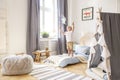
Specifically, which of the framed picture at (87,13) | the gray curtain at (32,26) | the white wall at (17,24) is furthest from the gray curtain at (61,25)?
the white wall at (17,24)

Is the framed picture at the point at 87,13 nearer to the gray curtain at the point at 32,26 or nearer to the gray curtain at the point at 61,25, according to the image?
the gray curtain at the point at 61,25

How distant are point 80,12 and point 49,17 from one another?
1.37 meters

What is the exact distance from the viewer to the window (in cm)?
614

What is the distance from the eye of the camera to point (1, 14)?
4.87m

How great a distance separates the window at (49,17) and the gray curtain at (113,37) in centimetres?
351

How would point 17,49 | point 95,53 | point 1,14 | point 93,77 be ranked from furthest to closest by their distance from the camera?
point 17,49, point 1,14, point 95,53, point 93,77

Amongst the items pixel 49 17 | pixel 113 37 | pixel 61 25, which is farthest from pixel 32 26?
pixel 113 37

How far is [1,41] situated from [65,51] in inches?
111

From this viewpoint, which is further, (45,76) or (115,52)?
(45,76)

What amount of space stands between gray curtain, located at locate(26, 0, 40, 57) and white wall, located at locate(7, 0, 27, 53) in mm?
146

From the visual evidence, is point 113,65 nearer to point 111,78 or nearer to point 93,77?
point 111,78

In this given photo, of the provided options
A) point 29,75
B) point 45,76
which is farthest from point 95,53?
point 29,75

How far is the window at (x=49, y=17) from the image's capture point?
614 centimetres

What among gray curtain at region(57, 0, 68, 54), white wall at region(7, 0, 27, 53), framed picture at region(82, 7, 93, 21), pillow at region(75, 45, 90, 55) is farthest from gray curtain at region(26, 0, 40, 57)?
framed picture at region(82, 7, 93, 21)
